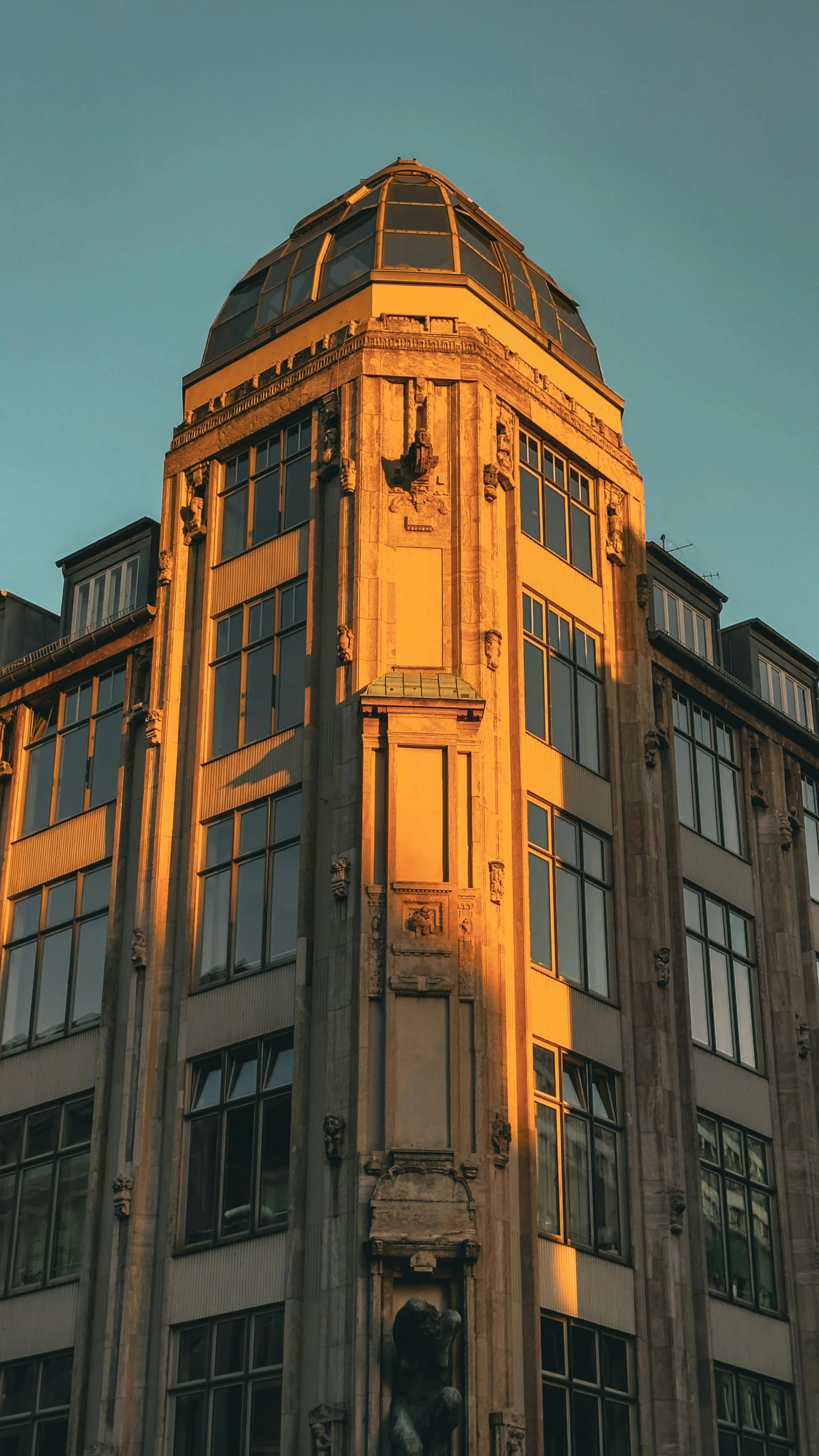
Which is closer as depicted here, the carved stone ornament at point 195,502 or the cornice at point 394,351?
the cornice at point 394,351

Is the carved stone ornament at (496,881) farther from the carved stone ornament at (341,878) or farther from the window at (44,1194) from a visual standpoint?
the window at (44,1194)

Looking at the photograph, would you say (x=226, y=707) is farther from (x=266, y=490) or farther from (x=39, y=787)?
(x=39, y=787)

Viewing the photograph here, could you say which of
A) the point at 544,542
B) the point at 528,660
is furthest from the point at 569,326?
the point at 528,660

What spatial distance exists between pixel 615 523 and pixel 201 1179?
1759cm

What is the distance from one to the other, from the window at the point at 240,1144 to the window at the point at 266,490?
1162 cm

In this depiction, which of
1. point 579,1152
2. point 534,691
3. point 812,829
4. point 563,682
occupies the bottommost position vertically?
point 579,1152

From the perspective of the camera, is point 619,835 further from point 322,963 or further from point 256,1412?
point 256,1412

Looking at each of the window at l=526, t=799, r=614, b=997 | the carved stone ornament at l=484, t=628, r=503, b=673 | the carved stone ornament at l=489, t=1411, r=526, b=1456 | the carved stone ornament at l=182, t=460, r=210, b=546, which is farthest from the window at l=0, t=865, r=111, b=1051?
the carved stone ornament at l=489, t=1411, r=526, b=1456

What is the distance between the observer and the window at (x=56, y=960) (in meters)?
43.1

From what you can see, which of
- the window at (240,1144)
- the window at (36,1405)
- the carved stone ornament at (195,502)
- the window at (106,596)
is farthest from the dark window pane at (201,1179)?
the window at (106,596)

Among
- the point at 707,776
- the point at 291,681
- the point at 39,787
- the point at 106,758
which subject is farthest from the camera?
the point at 707,776

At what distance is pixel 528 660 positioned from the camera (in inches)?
1630

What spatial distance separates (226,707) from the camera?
42.1 metres

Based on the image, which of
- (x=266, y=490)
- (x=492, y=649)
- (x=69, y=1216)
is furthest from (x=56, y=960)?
(x=492, y=649)
